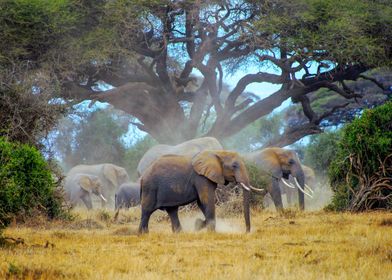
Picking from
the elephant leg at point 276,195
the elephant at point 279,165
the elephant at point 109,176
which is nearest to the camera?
the elephant leg at point 276,195

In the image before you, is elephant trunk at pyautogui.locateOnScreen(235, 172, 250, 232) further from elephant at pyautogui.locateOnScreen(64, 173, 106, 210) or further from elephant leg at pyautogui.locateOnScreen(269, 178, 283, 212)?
elephant at pyautogui.locateOnScreen(64, 173, 106, 210)

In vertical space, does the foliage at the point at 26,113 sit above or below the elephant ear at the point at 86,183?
above

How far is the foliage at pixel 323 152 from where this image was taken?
33.5 metres

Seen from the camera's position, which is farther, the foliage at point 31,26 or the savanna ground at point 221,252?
the foliage at point 31,26

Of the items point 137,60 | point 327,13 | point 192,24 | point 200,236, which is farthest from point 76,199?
point 200,236

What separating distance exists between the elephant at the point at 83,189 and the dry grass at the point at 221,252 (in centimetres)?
1355

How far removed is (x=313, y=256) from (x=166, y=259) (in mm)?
1664

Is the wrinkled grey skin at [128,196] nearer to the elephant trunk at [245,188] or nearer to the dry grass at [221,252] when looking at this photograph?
the dry grass at [221,252]

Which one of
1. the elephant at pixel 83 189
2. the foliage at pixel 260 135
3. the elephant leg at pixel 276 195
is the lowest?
the elephant leg at pixel 276 195

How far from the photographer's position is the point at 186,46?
97.8 feet

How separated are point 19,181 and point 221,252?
4.04m

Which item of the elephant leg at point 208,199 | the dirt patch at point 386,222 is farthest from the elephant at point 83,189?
the dirt patch at point 386,222

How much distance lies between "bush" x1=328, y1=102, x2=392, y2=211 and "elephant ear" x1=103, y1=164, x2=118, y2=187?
1704 cm

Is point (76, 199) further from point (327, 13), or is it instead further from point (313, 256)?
point (313, 256)
